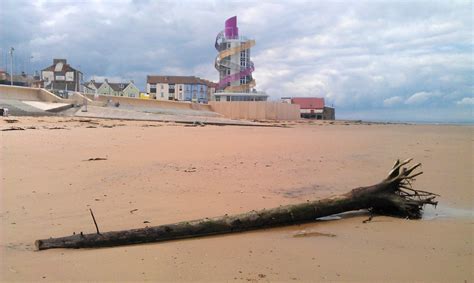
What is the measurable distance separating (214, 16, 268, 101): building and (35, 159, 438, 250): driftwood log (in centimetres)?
6944

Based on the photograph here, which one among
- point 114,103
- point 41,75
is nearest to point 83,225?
point 114,103

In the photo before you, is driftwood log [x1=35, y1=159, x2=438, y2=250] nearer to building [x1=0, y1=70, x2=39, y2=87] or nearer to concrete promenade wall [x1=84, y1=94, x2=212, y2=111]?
concrete promenade wall [x1=84, y1=94, x2=212, y2=111]

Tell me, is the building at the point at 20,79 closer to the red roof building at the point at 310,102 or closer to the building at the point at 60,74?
the building at the point at 60,74

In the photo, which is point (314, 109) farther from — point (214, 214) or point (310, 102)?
point (214, 214)

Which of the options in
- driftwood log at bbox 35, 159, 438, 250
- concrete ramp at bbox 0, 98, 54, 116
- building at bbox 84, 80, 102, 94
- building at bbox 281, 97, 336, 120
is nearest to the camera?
driftwood log at bbox 35, 159, 438, 250

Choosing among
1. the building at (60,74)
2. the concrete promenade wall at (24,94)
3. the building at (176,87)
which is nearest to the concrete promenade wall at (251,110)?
the concrete promenade wall at (24,94)

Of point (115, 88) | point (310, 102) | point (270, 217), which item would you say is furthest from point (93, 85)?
point (270, 217)

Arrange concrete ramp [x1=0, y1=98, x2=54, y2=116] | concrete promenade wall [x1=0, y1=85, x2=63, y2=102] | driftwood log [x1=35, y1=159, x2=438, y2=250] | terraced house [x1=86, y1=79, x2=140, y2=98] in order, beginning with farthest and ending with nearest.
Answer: terraced house [x1=86, y1=79, x2=140, y2=98]
concrete promenade wall [x1=0, y1=85, x2=63, y2=102]
concrete ramp [x1=0, y1=98, x2=54, y2=116]
driftwood log [x1=35, y1=159, x2=438, y2=250]

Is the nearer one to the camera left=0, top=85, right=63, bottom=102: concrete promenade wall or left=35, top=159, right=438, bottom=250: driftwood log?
left=35, top=159, right=438, bottom=250: driftwood log

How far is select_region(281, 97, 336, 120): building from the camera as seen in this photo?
7588 cm

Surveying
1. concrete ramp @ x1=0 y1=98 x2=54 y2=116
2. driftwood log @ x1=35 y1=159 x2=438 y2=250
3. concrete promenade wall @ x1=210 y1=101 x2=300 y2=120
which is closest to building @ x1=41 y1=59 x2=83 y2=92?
concrete promenade wall @ x1=210 y1=101 x2=300 y2=120

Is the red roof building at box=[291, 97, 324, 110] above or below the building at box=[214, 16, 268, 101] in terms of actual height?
below

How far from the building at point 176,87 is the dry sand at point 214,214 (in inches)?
3742

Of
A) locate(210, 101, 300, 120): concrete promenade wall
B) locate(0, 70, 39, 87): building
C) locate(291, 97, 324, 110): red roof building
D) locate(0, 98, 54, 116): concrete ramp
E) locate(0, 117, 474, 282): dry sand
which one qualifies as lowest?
locate(0, 117, 474, 282): dry sand
